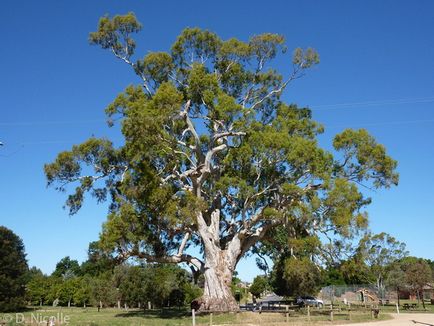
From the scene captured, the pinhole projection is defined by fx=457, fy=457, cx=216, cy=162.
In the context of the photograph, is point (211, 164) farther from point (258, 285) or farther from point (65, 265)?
point (65, 265)

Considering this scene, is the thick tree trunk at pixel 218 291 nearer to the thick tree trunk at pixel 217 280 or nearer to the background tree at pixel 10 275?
the thick tree trunk at pixel 217 280

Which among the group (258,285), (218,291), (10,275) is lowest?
(258,285)

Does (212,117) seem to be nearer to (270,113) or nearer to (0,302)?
(270,113)

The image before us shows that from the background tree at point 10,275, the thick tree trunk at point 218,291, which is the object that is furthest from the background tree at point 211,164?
the background tree at point 10,275

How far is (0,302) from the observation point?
53156 mm

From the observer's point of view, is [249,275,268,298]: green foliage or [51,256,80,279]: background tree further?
[51,256,80,279]: background tree

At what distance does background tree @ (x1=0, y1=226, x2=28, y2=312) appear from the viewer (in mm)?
54750

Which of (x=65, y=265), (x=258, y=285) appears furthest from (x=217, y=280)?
(x=65, y=265)

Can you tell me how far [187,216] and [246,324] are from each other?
858 centimetres

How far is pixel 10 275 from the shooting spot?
57.8 meters

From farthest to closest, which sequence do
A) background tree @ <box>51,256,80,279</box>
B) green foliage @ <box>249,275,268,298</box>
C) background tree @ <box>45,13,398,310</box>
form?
background tree @ <box>51,256,80,279</box> → green foliage @ <box>249,275,268,298</box> → background tree @ <box>45,13,398,310</box>

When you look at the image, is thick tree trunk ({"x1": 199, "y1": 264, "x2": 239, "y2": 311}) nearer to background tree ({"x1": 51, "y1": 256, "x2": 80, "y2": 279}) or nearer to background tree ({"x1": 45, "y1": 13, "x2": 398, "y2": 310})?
background tree ({"x1": 45, "y1": 13, "x2": 398, "y2": 310})

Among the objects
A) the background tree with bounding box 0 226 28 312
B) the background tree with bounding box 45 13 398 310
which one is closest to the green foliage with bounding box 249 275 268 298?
the background tree with bounding box 0 226 28 312

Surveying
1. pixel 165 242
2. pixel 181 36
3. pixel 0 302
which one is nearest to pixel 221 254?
pixel 165 242
